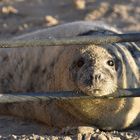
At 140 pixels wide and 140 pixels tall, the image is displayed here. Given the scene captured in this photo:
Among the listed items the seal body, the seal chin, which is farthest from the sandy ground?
the seal chin

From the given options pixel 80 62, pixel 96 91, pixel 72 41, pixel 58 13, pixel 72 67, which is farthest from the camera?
pixel 58 13

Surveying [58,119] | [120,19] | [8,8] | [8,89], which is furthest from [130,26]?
[58,119]

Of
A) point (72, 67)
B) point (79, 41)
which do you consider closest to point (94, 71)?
point (79, 41)

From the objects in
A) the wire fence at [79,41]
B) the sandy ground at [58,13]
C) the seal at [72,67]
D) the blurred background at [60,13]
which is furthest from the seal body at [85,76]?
the blurred background at [60,13]

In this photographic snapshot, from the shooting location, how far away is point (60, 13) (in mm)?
10617

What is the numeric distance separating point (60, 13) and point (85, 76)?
18.8 feet

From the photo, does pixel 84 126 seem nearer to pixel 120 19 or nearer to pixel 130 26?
pixel 130 26

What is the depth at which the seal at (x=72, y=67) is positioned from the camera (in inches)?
197

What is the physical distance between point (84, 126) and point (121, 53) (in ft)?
2.12

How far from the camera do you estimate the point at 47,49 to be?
6402 mm

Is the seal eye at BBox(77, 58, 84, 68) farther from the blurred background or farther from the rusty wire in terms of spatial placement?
the blurred background

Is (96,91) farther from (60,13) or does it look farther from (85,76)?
(60,13)

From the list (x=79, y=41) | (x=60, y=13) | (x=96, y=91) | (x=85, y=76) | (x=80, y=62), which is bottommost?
(x=96, y=91)

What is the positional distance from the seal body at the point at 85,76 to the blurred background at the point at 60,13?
8.72ft
